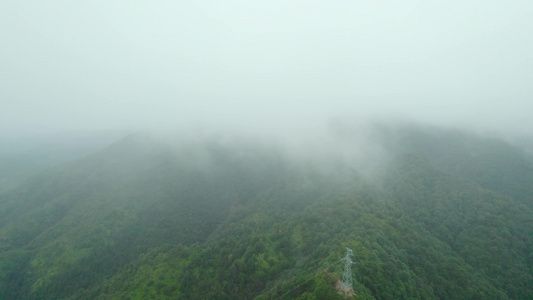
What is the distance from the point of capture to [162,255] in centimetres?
8744

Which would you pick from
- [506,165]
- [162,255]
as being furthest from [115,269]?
[506,165]

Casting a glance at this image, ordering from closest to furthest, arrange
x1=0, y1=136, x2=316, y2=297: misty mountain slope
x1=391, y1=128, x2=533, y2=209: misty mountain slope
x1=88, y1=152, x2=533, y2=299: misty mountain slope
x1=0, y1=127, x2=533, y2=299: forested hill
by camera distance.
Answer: x1=88, y1=152, x2=533, y2=299: misty mountain slope → x1=0, y1=127, x2=533, y2=299: forested hill → x1=0, y1=136, x2=316, y2=297: misty mountain slope → x1=391, y1=128, x2=533, y2=209: misty mountain slope

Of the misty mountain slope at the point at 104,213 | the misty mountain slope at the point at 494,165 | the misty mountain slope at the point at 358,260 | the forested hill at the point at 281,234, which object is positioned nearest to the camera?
the misty mountain slope at the point at 358,260

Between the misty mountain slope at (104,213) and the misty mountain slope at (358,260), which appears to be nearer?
Answer: the misty mountain slope at (358,260)

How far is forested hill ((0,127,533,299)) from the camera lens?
69562 millimetres

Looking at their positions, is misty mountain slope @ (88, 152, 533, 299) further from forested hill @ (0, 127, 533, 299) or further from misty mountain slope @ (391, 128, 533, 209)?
misty mountain slope @ (391, 128, 533, 209)

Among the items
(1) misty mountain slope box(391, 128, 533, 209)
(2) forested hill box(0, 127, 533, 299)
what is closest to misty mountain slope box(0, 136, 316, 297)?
(2) forested hill box(0, 127, 533, 299)

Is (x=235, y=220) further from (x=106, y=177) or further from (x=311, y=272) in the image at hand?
(x=106, y=177)

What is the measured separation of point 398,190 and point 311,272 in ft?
291

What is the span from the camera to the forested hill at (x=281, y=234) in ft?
228

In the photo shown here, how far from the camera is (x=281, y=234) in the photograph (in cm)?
9081

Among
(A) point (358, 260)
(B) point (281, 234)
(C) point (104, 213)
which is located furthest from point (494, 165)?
(C) point (104, 213)

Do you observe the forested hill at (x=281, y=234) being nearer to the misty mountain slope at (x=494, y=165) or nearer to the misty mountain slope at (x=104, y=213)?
the misty mountain slope at (x=104, y=213)

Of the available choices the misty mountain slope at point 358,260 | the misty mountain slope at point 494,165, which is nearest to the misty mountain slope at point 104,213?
the misty mountain slope at point 358,260
